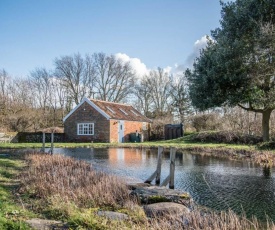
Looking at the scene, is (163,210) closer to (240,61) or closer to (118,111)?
(240,61)

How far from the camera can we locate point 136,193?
7059 millimetres

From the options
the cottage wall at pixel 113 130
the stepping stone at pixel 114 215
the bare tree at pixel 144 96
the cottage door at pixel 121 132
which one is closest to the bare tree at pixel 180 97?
the bare tree at pixel 144 96

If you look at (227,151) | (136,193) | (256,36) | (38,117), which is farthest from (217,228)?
(38,117)

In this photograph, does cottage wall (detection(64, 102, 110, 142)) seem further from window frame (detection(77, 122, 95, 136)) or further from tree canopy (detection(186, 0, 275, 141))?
tree canopy (detection(186, 0, 275, 141))

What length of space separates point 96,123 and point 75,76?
63.5 ft

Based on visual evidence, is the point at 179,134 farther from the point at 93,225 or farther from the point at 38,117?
the point at 93,225

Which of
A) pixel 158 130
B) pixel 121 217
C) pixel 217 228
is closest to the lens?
pixel 217 228

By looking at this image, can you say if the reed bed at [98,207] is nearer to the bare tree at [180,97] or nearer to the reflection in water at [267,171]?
the reflection in water at [267,171]

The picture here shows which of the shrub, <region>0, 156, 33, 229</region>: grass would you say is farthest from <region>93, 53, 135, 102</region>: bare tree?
<region>0, 156, 33, 229</region>: grass

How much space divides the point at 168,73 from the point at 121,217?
45228 millimetres

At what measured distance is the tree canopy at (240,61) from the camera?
514 inches

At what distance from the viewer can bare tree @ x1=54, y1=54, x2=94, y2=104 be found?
153 feet

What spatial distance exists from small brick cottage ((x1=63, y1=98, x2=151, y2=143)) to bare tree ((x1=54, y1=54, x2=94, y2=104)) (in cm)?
1502

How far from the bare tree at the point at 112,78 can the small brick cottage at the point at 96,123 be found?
14.3 m
